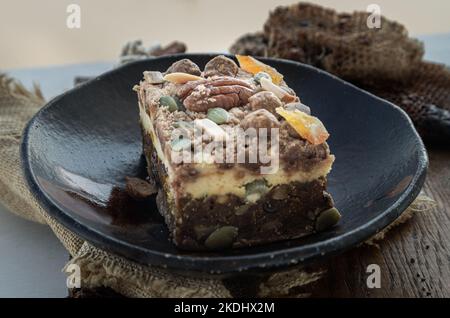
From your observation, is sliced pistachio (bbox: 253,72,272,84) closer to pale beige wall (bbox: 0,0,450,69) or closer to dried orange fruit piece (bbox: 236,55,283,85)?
dried orange fruit piece (bbox: 236,55,283,85)

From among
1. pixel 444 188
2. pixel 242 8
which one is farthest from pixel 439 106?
pixel 242 8

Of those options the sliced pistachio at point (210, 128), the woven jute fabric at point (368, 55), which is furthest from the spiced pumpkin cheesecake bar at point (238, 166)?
the woven jute fabric at point (368, 55)

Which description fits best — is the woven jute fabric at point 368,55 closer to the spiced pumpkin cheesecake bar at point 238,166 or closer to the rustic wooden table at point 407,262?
the rustic wooden table at point 407,262

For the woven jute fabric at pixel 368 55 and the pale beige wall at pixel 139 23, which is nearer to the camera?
the woven jute fabric at pixel 368 55

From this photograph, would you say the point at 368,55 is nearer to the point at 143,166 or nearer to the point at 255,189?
the point at 143,166

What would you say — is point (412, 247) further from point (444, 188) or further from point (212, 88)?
point (212, 88)

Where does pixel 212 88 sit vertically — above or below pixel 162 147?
above

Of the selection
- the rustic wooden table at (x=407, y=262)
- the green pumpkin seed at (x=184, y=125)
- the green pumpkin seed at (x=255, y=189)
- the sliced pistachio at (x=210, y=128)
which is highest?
the sliced pistachio at (x=210, y=128)
